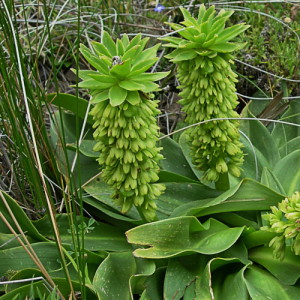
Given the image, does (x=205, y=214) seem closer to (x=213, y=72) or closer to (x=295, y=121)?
(x=213, y=72)

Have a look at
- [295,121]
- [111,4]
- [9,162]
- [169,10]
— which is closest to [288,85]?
[295,121]

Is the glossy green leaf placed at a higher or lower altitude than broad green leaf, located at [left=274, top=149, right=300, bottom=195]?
higher

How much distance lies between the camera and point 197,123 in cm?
175

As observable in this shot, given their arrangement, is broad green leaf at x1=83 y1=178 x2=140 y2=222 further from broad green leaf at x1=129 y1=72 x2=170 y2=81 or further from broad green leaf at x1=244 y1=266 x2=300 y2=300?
broad green leaf at x1=129 y1=72 x2=170 y2=81

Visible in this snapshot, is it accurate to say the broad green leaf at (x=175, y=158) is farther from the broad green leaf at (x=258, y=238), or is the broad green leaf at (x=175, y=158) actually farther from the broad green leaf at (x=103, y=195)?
the broad green leaf at (x=258, y=238)

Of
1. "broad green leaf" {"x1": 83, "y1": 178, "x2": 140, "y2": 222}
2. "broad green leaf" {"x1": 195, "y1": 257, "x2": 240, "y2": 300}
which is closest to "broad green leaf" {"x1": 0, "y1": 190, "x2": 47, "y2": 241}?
"broad green leaf" {"x1": 83, "y1": 178, "x2": 140, "y2": 222}

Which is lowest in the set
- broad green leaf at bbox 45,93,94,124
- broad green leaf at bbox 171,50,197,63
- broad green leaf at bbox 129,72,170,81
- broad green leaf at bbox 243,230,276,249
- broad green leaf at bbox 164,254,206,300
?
broad green leaf at bbox 164,254,206,300

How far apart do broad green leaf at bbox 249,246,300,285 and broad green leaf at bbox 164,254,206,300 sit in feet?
0.73

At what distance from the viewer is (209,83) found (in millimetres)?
1695

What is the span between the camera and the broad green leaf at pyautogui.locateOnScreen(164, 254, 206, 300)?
169 cm

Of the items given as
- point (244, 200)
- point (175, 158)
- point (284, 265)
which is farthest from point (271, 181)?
point (175, 158)

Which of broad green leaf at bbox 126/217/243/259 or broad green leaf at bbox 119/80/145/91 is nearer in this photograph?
broad green leaf at bbox 119/80/145/91

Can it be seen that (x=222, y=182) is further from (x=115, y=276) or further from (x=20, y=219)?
(x=20, y=219)

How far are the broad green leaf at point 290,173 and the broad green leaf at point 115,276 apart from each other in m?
0.68
